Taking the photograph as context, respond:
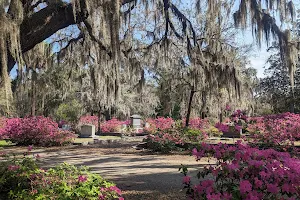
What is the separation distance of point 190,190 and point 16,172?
2.34 meters

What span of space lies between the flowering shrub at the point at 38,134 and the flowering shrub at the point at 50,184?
8220 mm

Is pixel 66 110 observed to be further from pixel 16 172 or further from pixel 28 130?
pixel 16 172

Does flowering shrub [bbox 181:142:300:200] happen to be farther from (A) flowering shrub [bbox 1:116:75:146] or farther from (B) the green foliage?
(B) the green foliage

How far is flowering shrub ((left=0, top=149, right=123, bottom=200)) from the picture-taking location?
3.05m

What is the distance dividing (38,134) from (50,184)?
31.0 feet

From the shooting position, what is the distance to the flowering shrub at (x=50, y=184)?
3.05m

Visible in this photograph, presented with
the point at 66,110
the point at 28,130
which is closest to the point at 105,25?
the point at 28,130

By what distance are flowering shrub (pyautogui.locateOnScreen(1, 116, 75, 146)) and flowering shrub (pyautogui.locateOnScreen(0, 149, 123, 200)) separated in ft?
27.0

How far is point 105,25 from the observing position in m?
6.11

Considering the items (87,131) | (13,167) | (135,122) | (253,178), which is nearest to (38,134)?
(87,131)

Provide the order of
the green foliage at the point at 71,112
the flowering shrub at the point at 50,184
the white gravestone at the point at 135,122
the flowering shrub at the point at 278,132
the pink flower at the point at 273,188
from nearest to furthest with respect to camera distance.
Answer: the pink flower at the point at 273,188 → the flowering shrub at the point at 50,184 → the flowering shrub at the point at 278,132 → the white gravestone at the point at 135,122 → the green foliage at the point at 71,112

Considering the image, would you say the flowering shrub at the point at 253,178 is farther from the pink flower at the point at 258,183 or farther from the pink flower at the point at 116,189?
the pink flower at the point at 116,189

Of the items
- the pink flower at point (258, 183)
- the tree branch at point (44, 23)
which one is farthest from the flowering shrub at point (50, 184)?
the tree branch at point (44, 23)

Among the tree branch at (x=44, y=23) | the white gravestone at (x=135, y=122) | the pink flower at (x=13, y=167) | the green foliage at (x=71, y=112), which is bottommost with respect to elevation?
the pink flower at (x=13, y=167)
